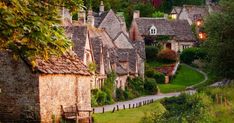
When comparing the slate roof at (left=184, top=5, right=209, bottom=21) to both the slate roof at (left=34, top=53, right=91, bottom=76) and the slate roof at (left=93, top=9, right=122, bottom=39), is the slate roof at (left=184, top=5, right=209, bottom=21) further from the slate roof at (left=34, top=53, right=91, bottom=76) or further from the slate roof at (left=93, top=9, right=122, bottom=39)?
the slate roof at (left=34, top=53, right=91, bottom=76)

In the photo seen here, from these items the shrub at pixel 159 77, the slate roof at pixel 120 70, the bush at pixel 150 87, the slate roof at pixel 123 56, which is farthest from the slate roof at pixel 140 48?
the slate roof at pixel 120 70

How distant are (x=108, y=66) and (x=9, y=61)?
39.7 meters

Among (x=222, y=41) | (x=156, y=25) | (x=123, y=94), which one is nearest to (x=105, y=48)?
(x=123, y=94)

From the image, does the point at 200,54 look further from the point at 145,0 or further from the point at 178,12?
the point at 145,0

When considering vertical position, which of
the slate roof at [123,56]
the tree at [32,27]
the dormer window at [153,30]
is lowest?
the slate roof at [123,56]

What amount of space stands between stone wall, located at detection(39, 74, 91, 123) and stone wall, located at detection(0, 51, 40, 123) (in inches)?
13.9

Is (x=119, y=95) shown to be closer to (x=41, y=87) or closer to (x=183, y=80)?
(x=183, y=80)

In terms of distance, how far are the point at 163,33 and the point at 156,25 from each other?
2151 mm

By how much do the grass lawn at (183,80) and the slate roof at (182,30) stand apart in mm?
13227

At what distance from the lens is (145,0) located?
5876 inches

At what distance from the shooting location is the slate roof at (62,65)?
91.9ft

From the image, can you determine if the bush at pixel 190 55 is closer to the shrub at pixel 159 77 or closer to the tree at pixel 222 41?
the shrub at pixel 159 77

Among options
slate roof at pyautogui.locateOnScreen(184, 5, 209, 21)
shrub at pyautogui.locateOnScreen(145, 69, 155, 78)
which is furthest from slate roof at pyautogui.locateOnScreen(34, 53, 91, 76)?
slate roof at pyautogui.locateOnScreen(184, 5, 209, 21)

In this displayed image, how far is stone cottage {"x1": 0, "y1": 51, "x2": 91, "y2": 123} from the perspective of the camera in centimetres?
2775
